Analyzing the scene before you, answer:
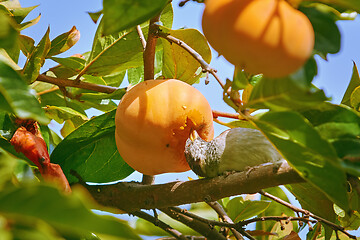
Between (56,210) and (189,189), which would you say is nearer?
(56,210)

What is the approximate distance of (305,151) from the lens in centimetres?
67

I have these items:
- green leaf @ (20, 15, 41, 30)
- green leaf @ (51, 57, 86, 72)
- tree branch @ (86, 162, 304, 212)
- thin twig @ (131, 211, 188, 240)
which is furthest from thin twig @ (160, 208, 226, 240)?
green leaf @ (20, 15, 41, 30)

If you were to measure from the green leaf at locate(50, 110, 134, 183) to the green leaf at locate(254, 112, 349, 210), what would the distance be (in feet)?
1.84

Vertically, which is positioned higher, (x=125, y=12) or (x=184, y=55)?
(x=125, y=12)

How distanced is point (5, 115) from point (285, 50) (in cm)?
86

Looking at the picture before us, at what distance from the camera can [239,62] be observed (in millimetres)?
612

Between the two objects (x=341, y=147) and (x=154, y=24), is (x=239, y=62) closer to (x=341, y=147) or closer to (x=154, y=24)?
(x=341, y=147)

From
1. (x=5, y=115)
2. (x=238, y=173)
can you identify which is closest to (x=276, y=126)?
(x=238, y=173)

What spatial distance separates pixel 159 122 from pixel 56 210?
504 millimetres

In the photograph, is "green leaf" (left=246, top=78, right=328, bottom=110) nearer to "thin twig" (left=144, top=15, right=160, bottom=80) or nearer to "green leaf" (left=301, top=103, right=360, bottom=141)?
"green leaf" (left=301, top=103, right=360, bottom=141)

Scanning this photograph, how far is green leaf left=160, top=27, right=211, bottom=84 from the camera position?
1.02 metres

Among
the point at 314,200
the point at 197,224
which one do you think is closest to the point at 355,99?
the point at 314,200

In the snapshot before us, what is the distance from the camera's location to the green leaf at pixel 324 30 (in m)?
0.67

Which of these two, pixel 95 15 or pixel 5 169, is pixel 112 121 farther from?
pixel 5 169
